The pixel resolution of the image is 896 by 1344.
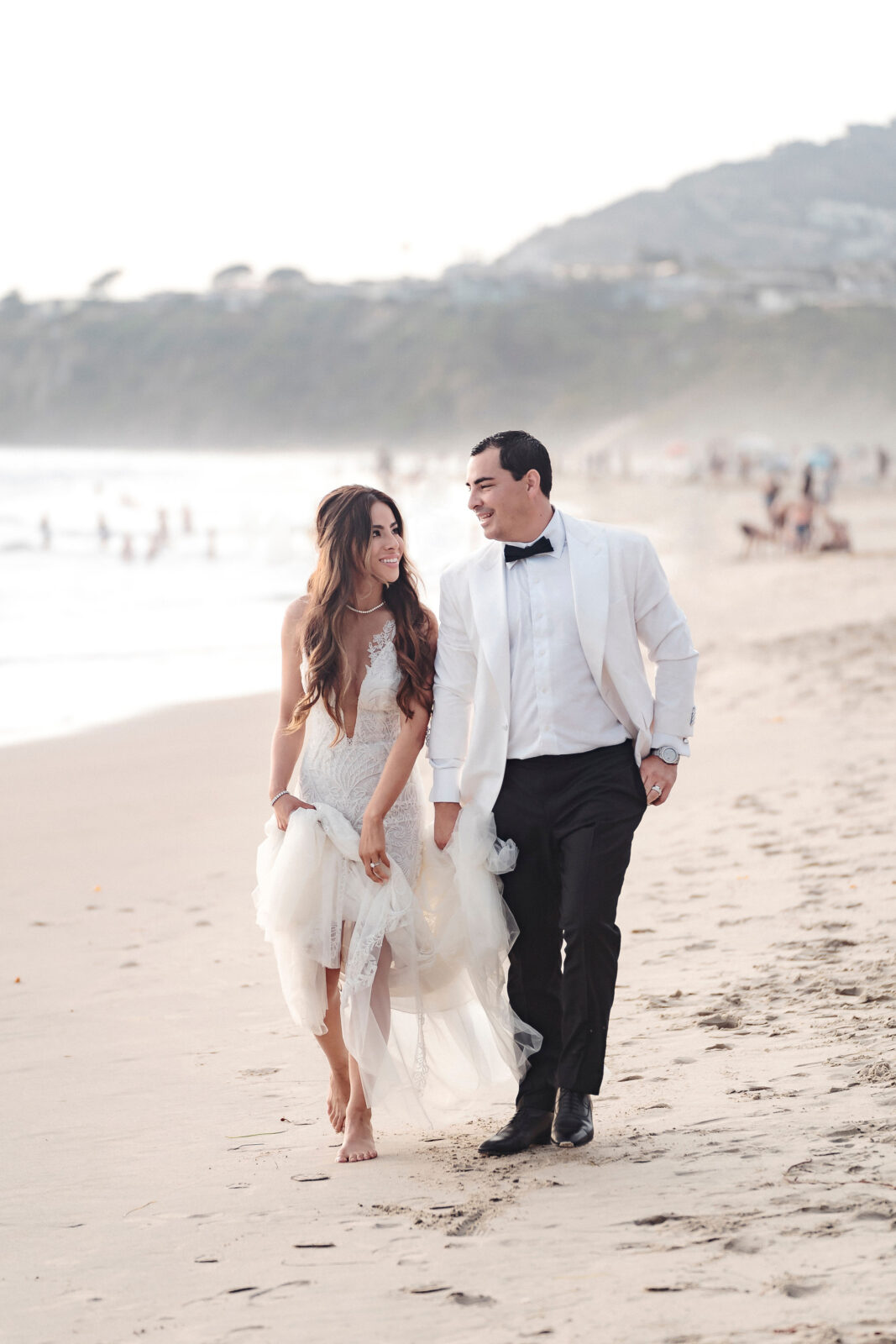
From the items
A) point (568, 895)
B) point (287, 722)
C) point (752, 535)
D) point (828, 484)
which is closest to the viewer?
point (568, 895)

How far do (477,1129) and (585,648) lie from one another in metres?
1.30

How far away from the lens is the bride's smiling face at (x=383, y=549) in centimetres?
342

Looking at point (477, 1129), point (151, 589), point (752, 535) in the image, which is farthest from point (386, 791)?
point (151, 589)

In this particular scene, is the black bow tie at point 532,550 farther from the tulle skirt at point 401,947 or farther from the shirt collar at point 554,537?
the tulle skirt at point 401,947

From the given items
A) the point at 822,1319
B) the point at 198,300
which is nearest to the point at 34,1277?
the point at 822,1319

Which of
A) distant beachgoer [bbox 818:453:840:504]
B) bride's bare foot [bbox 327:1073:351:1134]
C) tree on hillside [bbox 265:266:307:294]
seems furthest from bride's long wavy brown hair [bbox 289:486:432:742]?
tree on hillside [bbox 265:266:307:294]

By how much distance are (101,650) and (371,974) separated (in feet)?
43.0

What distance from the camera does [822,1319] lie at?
88.4 inches

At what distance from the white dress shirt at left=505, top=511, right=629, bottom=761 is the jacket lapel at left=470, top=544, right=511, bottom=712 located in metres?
0.03

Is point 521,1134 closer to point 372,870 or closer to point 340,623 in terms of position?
point 372,870

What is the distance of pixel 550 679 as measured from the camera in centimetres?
332

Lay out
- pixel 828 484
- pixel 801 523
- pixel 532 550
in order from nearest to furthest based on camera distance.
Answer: pixel 532 550, pixel 801 523, pixel 828 484

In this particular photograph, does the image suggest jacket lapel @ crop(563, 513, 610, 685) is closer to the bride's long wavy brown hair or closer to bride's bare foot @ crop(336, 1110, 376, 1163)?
the bride's long wavy brown hair

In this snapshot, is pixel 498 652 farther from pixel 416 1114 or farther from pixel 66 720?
pixel 66 720
